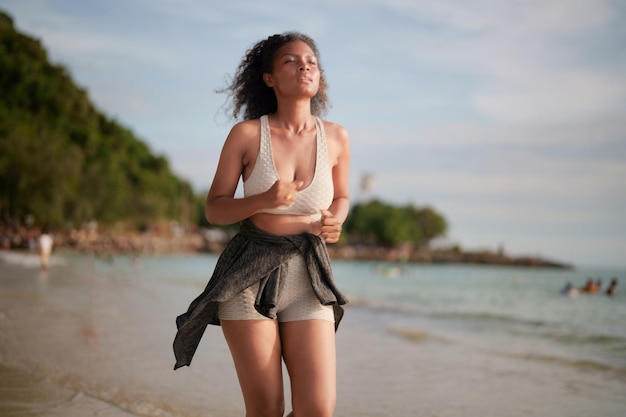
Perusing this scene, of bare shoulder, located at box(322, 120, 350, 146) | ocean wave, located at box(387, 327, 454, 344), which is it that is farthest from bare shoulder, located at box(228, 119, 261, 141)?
ocean wave, located at box(387, 327, 454, 344)

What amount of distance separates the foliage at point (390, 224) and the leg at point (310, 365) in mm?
123352

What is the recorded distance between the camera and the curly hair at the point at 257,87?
307 centimetres

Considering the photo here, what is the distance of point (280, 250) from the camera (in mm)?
2832

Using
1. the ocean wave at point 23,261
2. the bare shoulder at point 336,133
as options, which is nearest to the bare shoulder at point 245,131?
the bare shoulder at point 336,133

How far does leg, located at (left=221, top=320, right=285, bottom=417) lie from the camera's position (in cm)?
278

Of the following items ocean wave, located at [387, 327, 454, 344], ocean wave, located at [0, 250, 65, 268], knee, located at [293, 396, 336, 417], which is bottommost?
ocean wave, located at [0, 250, 65, 268]

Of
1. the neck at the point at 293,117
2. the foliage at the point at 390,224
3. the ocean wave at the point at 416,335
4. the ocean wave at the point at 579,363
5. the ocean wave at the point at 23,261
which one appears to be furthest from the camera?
the foliage at the point at 390,224

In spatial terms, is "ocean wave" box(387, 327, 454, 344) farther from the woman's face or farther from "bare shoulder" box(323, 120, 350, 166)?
the woman's face

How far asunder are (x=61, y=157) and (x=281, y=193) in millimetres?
53229

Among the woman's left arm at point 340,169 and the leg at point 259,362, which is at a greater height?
the woman's left arm at point 340,169

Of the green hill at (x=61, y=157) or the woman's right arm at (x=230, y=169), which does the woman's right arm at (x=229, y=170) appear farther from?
the green hill at (x=61, y=157)

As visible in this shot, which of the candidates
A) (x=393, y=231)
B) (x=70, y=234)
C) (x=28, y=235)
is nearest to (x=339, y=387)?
(x=28, y=235)

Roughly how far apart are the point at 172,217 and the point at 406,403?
339 ft

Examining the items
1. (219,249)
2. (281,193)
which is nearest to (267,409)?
(281,193)
